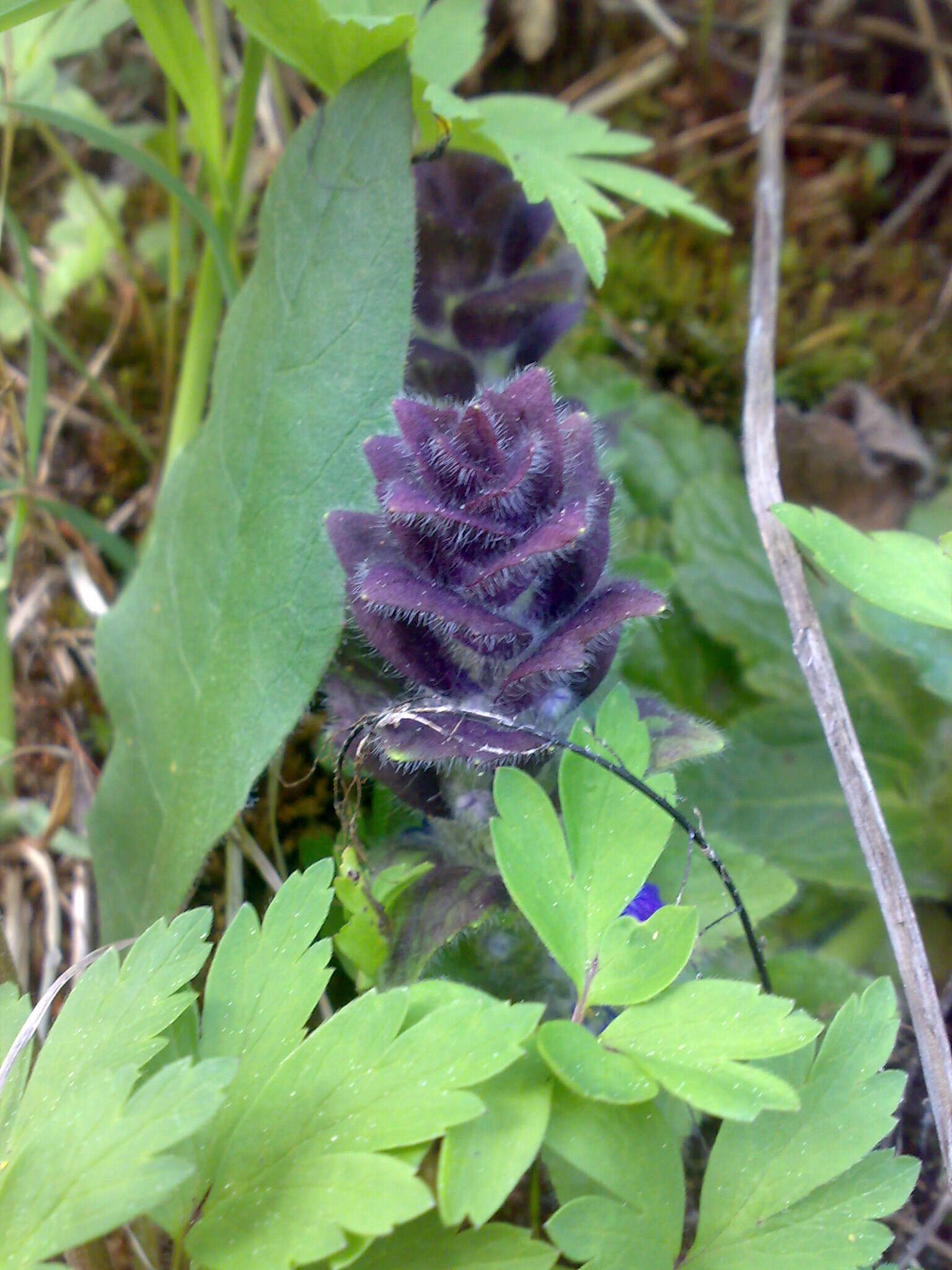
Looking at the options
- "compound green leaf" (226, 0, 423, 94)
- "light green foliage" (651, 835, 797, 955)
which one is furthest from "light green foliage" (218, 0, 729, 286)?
"light green foliage" (651, 835, 797, 955)

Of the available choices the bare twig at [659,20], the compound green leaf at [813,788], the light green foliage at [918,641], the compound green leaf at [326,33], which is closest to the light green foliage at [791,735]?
the compound green leaf at [813,788]

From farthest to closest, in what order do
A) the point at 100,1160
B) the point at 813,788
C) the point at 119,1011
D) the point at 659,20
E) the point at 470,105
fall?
the point at 659,20, the point at 813,788, the point at 470,105, the point at 119,1011, the point at 100,1160

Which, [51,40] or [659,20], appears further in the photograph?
[659,20]

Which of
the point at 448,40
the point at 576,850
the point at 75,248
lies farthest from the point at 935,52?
the point at 576,850

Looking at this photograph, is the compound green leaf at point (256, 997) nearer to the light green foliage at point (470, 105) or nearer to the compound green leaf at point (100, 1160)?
the compound green leaf at point (100, 1160)

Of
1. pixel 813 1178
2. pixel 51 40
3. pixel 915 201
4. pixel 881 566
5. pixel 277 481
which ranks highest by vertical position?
pixel 51 40

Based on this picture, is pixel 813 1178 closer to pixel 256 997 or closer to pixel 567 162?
pixel 256 997

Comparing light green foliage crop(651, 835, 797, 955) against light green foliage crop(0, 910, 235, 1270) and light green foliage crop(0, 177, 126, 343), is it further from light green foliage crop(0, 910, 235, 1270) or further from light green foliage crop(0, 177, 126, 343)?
light green foliage crop(0, 177, 126, 343)
